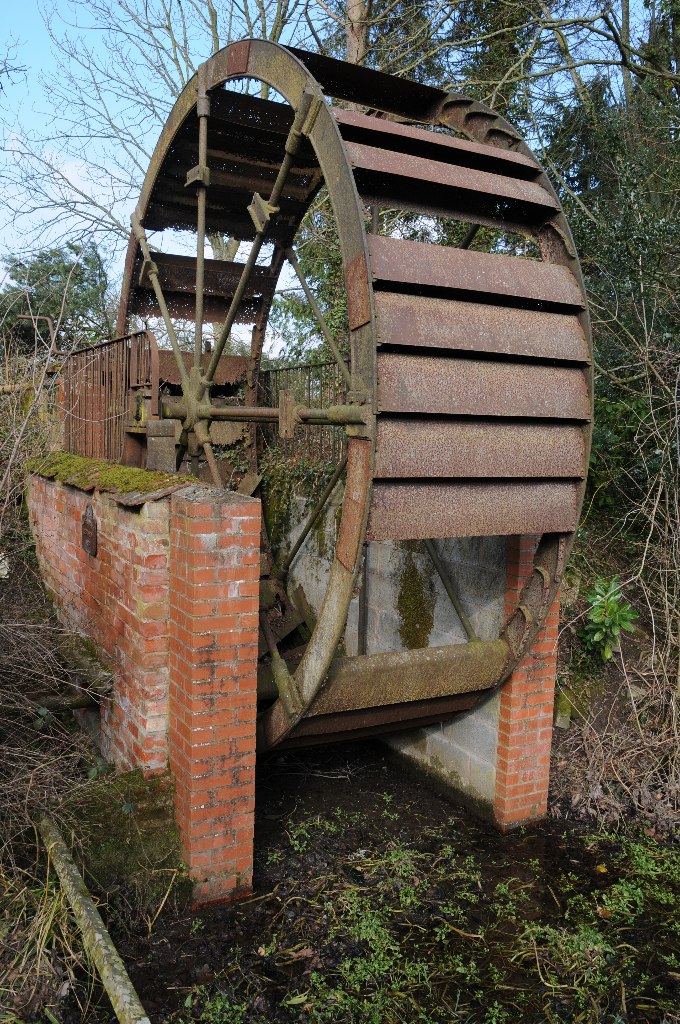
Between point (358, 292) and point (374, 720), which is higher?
point (358, 292)

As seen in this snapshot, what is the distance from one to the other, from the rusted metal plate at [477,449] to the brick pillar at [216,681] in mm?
718

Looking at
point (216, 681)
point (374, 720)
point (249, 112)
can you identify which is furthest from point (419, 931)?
point (249, 112)

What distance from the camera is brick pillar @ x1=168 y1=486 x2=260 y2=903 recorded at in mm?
2918

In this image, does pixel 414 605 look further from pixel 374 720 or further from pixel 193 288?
pixel 193 288

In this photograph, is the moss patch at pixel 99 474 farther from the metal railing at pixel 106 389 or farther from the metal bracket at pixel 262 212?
the metal bracket at pixel 262 212

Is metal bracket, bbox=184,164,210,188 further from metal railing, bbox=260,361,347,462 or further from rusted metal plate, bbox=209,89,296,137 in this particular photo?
metal railing, bbox=260,361,347,462

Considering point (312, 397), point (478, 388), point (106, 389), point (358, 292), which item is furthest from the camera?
point (312, 397)

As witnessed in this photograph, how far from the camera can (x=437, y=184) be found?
112 inches

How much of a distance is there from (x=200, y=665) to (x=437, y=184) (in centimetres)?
211

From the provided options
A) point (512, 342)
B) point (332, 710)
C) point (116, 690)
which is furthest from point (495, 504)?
point (116, 690)

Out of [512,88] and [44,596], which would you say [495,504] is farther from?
[512,88]

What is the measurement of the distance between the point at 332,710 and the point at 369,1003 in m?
1.09

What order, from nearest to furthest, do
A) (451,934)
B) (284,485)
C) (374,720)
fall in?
(451,934)
(374,720)
(284,485)

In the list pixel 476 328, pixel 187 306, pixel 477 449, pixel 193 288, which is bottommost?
pixel 477 449
